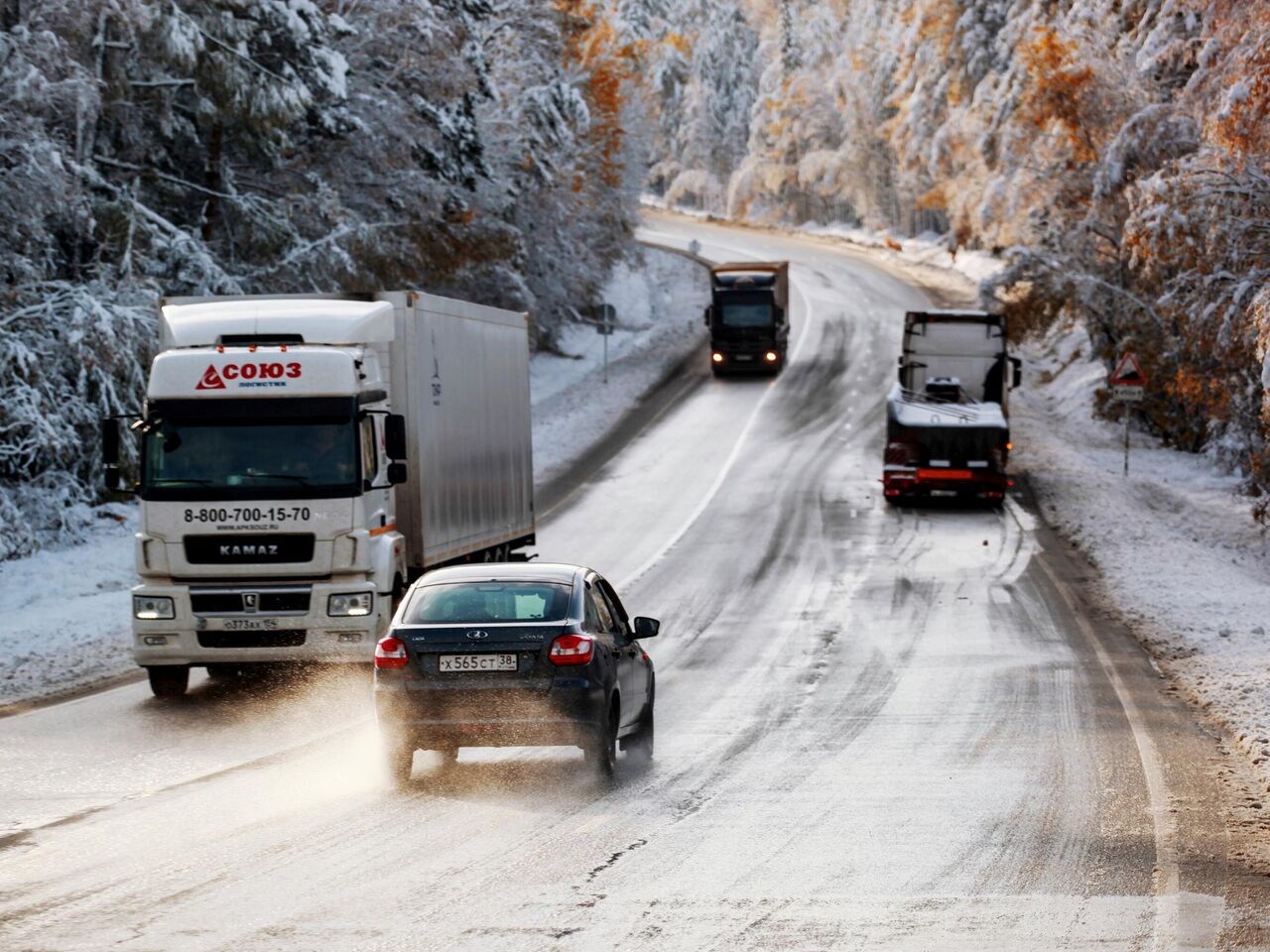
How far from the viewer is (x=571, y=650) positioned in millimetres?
12289

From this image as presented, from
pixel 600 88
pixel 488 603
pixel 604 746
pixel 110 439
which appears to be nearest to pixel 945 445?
pixel 110 439

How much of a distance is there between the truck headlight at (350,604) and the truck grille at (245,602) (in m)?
0.24

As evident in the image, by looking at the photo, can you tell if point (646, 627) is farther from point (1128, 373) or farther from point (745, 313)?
point (745, 313)

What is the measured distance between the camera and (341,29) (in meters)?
34.5

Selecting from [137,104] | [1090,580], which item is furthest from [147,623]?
[137,104]

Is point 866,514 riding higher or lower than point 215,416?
lower

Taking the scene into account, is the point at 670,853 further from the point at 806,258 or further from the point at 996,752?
the point at 806,258

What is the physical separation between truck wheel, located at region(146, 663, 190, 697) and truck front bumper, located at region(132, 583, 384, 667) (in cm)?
40

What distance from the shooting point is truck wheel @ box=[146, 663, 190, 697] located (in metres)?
17.2

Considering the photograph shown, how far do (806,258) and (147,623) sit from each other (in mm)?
82542

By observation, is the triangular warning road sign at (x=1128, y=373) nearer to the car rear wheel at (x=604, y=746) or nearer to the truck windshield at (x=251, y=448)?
the truck windshield at (x=251, y=448)

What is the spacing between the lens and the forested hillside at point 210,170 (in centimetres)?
2645

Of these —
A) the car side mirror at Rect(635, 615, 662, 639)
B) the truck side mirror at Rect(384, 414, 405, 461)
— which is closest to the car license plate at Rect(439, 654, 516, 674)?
the car side mirror at Rect(635, 615, 662, 639)

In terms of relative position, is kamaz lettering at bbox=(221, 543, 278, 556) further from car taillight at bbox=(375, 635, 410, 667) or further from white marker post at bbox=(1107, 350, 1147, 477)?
white marker post at bbox=(1107, 350, 1147, 477)
